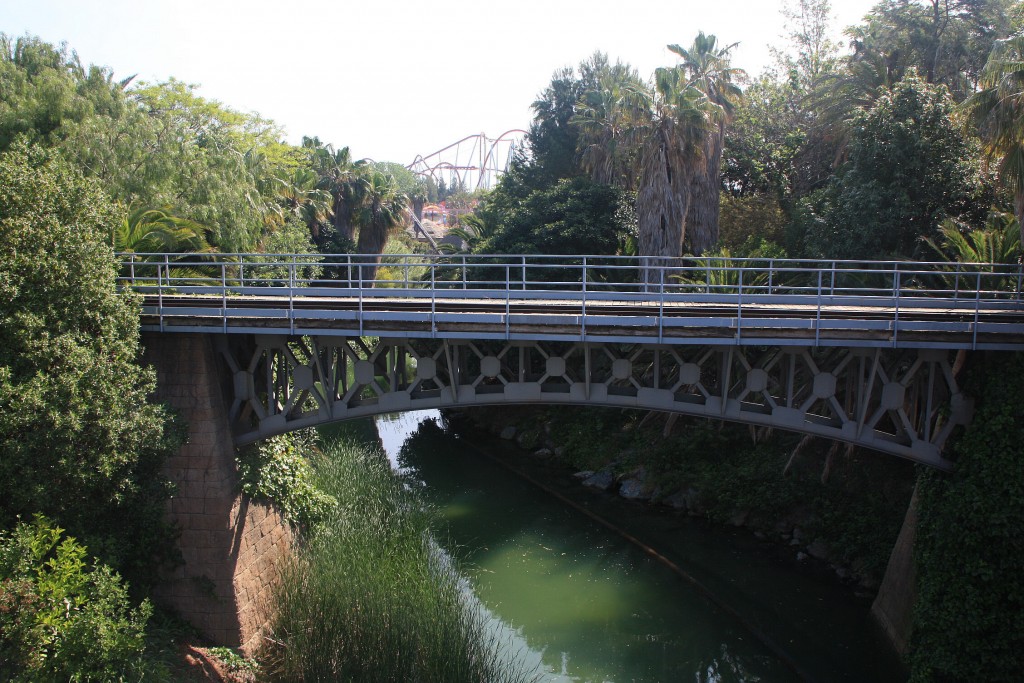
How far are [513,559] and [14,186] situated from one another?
1401 centimetres

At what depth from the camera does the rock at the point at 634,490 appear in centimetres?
2466

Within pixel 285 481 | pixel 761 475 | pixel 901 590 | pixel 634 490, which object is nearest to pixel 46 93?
pixel 285 481

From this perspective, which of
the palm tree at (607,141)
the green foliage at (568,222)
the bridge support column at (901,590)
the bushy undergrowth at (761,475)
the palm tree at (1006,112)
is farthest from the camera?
the green foliage at (568,222)

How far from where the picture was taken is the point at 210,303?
15.2 m

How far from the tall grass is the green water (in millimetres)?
1623

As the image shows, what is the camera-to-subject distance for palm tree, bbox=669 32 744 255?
3061 cm

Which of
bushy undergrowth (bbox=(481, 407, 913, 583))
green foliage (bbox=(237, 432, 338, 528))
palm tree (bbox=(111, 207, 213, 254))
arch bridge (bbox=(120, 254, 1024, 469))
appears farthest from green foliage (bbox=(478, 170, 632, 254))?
green foliage (bbox=(237, 432, 338, 528))

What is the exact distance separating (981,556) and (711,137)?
67.3 ft

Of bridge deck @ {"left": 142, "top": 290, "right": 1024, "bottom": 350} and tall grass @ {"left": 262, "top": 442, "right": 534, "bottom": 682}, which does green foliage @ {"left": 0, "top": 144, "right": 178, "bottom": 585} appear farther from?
tall grass @ {"left": 262, "top": 442, "right": 534, "bottom": 682}

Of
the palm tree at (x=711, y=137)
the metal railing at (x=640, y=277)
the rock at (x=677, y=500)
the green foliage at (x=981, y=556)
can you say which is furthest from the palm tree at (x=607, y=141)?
the green foliage at (x=981, y=556)

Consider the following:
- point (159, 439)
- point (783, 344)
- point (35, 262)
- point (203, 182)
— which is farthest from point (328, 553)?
point (203, 182)

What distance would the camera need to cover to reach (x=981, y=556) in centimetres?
1286

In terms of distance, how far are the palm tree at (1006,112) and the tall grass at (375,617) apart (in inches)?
491

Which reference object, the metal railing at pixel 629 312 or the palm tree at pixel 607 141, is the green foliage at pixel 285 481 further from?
the palm tree at pixel 607 141
